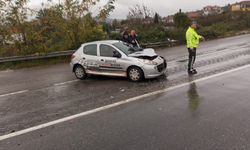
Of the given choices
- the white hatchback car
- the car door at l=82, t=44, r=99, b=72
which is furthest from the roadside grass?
the car door at l=82, t=44, r=99, b=72

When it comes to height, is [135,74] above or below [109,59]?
below

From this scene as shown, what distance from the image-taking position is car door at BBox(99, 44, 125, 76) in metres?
11.2

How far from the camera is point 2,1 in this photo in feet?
63.1

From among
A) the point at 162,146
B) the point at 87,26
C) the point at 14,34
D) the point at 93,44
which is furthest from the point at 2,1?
the point at 162,146

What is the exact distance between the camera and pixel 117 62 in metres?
11.2

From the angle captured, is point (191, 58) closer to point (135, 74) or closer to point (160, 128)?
point (135, 74)

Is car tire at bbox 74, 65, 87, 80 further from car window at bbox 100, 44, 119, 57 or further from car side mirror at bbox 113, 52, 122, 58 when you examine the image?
car side mirror at bbox 113, 52, 122, 58

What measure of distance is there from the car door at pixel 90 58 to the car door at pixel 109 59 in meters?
0.22

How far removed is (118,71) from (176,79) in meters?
2.06

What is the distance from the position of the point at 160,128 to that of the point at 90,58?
21.0ft

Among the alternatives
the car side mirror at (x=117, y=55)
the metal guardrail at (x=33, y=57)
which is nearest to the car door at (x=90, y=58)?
the car side mirror at (x=117, y=55)

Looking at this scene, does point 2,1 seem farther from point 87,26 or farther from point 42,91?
point 42,91

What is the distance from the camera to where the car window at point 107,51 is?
11477 millimetres

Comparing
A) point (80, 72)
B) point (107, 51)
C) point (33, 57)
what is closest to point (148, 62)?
point (107, 51)
